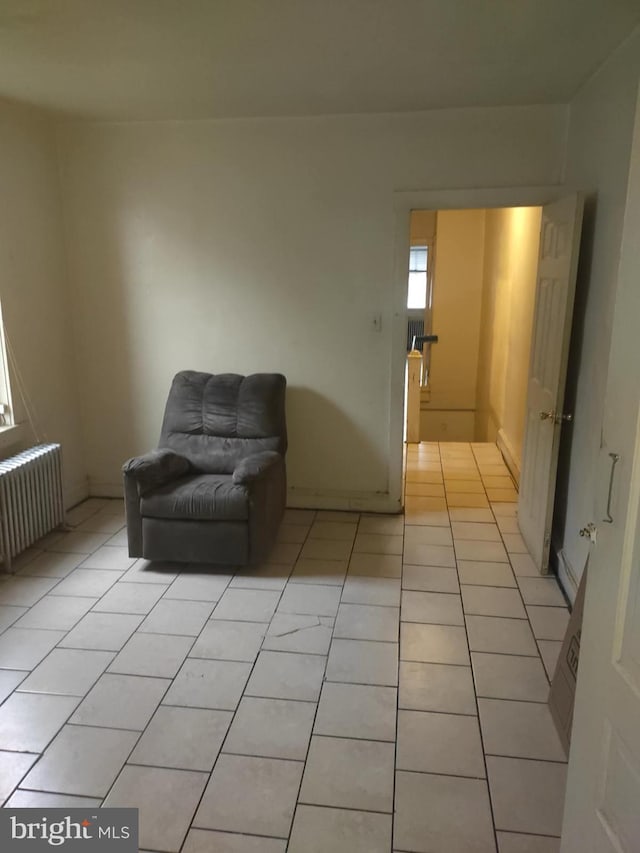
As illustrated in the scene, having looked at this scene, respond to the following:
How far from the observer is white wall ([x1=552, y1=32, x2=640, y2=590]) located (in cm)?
252

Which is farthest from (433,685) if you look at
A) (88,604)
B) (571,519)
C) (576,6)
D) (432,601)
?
(576,6)

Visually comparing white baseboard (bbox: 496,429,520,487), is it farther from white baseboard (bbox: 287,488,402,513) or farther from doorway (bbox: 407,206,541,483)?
white baseboard (bbox: 287,488,402,513)

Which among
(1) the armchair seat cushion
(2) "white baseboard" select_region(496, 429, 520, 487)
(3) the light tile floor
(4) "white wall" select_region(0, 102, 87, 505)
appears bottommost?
(3) the light tile floor

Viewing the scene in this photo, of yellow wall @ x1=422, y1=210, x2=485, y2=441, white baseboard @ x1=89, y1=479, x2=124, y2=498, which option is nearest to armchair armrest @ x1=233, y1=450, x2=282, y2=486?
white baseboard @ x1=89, y1=479, x2=124, y2=498

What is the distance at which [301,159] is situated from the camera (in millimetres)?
3754

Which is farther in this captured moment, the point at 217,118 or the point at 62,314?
the point at 62,314

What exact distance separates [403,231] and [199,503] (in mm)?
2058

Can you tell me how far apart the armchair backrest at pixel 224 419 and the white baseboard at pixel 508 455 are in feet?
6.48

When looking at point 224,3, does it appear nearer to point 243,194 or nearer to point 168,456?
point 243,194

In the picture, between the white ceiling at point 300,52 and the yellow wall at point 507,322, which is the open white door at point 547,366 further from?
the yellow wall at point 507,322

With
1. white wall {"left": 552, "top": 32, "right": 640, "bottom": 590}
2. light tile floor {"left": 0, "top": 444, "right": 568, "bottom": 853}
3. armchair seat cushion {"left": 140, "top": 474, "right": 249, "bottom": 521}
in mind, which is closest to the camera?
light tile floor {"left": 0, "top": 444, "right": 568, "bottom": 853}

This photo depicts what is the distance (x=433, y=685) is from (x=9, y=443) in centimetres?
A: 275

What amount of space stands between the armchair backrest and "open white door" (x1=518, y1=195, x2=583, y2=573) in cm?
151

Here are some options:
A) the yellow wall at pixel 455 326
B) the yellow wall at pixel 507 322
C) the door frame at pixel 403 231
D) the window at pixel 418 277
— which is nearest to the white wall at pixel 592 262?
the door frame at pixel 403 231
